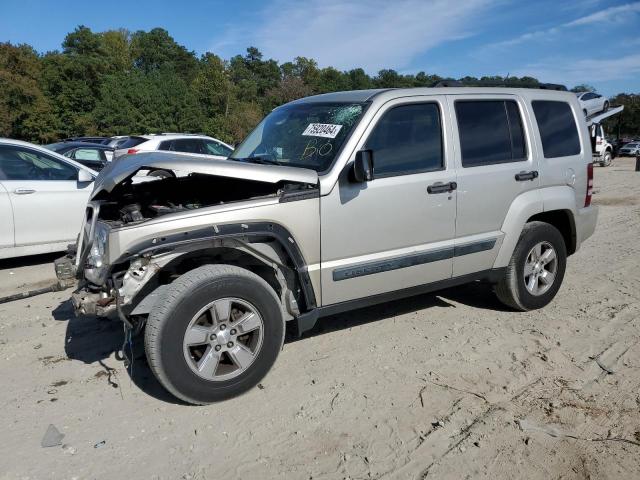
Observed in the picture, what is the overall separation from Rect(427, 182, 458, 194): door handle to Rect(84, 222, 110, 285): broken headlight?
2.36m

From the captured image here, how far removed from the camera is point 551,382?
3.73m

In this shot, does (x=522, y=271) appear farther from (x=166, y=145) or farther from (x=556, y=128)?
(x=166, y=145)

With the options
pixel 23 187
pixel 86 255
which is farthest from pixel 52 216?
pixel 86 255

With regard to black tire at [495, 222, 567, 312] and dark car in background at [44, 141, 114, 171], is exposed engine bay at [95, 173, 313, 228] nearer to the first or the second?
black tire at [495, 222, 567, 312]

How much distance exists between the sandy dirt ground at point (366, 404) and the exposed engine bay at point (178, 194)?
1.18m

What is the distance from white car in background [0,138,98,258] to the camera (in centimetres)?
641

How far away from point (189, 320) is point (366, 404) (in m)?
1.26

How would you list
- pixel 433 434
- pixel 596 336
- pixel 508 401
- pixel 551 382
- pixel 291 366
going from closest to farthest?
pixel 433 434
pixel 508 401
pixel 551 382
pixel 291 366
pixel 596 336

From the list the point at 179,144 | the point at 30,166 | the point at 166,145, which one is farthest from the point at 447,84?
the point at 166,145

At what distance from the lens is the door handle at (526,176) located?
15.3 feet

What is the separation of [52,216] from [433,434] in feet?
18.2

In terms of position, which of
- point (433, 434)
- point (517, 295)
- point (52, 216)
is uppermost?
point (52, 216)

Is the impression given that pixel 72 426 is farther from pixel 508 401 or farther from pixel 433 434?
pixel 508 401

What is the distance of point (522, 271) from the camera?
490 centimetres
